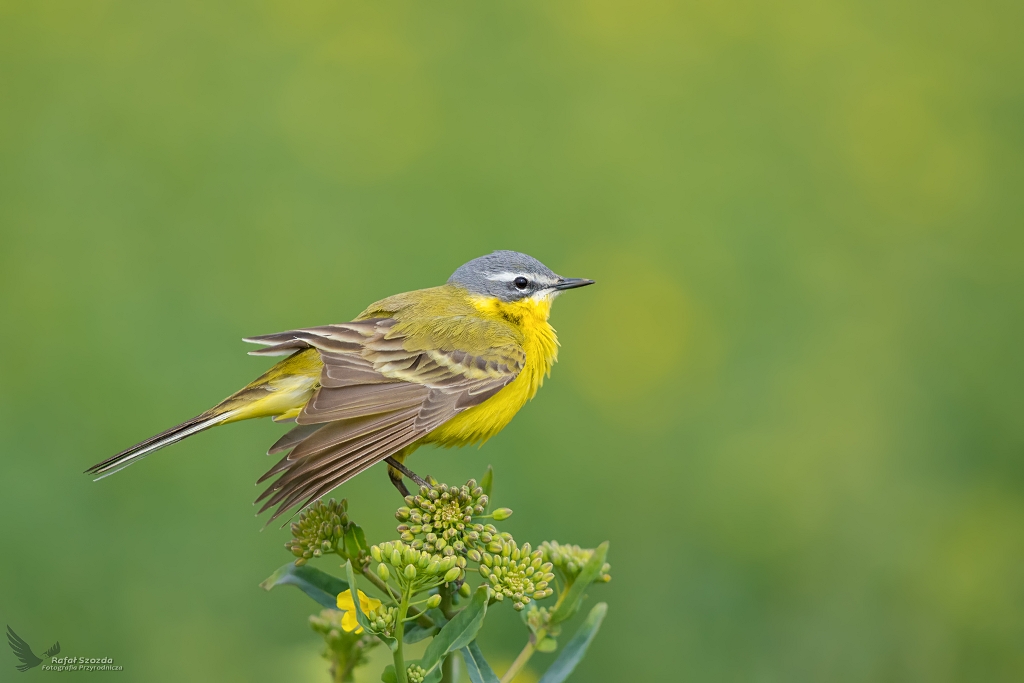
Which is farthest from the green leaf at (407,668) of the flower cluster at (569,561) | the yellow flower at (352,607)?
the flower cluster at (569,561)

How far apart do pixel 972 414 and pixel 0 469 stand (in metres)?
6.17

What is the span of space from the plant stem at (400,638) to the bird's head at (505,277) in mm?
2728

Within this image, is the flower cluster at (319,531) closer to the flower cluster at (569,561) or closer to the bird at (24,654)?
the flower cluster at (569,561)

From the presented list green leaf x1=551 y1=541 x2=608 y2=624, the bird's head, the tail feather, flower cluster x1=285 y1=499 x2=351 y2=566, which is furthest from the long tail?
green leaf x1=551 y1=541 x2=608 y2=624

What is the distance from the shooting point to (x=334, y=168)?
7.93 m

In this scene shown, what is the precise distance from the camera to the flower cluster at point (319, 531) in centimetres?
289

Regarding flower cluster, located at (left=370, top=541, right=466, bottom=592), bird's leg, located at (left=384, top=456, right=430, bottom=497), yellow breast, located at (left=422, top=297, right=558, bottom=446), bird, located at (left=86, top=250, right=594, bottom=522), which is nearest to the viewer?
flower cluster, located at (left=370, top=541, right=466, bottom=592)

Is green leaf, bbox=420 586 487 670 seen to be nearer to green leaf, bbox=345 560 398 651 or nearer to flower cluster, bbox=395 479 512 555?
green leaf, bbox=345 560 398 651

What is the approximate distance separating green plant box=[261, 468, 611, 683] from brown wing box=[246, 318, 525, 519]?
0.30 m

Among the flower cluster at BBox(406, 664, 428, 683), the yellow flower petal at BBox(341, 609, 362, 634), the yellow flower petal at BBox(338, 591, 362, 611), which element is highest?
the yellow flower petal at BBox(338, 591, 362, 611)

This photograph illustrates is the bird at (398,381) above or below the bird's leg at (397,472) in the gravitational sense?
above

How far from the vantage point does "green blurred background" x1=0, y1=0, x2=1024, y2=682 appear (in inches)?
199

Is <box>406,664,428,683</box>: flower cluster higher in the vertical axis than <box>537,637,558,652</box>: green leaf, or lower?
higher

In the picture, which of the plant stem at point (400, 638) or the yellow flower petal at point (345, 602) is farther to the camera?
the yellow flower petal at point (345, 602)
